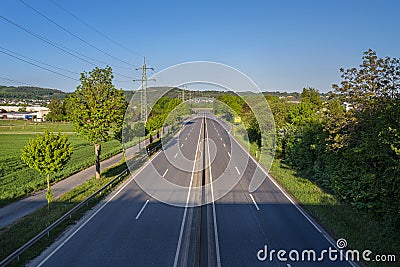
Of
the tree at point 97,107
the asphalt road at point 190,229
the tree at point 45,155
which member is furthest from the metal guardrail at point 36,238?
the tree at point 97,107

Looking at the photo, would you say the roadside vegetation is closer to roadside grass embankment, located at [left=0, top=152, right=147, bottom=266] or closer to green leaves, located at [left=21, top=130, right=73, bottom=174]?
roadside grass embankment, located at [left=0, top=152, right=147, bottom=266]

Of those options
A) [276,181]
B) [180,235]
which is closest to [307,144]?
[276,181]

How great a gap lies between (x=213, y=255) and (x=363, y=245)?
5.74m

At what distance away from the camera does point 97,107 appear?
23.6 metres

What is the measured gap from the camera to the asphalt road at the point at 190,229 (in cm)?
1145

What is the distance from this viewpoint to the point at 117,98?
24.2 meters

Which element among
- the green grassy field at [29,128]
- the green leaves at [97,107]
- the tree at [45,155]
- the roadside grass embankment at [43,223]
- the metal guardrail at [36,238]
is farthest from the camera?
the green grassy field at [29,128]

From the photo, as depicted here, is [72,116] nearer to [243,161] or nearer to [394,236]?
[243,161]

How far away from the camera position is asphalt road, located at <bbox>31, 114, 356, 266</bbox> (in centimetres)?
1145

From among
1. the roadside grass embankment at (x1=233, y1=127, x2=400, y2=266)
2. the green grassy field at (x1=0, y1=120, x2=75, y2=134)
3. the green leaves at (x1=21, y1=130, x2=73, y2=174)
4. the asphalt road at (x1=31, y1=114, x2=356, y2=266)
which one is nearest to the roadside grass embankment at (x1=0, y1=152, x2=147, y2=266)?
the asphalt road at (x1=31, y1=114, x2=356, y2=266)

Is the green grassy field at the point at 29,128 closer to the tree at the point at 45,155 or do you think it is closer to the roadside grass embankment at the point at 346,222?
the tree at the point at 45,155

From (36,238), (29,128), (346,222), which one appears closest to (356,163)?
(346,222)

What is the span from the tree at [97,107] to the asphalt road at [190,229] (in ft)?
13.6

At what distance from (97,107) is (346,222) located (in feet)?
56.2
